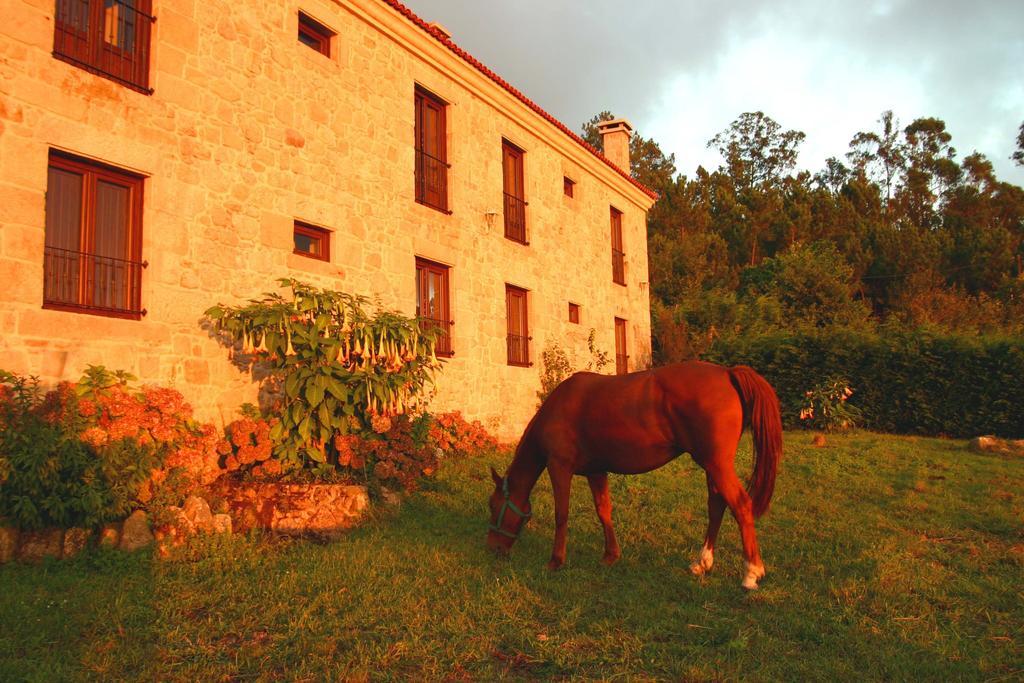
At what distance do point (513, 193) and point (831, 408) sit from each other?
847 centimetres

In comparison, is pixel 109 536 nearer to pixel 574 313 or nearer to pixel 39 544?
pixel 39 544

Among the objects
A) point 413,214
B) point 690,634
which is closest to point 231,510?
point 690,634

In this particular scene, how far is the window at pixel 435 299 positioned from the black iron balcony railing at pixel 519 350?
225 cm

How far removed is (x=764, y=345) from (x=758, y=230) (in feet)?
68.5

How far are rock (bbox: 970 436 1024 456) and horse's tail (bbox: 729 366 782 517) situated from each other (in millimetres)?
9384

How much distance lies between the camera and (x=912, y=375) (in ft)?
53.0

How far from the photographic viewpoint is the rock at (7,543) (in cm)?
590

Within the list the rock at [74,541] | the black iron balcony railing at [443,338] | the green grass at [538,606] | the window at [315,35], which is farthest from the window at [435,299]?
the rock at [74,541]

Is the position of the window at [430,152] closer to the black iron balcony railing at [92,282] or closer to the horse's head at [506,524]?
the black iron balcony railing at [92,282]

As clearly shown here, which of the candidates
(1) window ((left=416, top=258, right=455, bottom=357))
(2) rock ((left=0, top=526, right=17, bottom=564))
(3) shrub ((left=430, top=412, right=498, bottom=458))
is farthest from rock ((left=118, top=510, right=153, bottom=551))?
(1) window ((left=416, top=258, right=455, bottom=357))

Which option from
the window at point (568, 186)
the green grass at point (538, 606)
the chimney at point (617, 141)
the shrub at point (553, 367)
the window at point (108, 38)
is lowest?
the green grass at point (538, 606)

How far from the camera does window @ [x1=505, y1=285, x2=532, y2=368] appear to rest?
50.0 ft

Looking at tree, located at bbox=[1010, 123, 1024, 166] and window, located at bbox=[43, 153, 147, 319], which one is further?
tree, located at bbox=[1010, 123, 1024, 166]

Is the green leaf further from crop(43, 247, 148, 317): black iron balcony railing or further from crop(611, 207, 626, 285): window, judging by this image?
crop(611, 207, 626, 285): window
